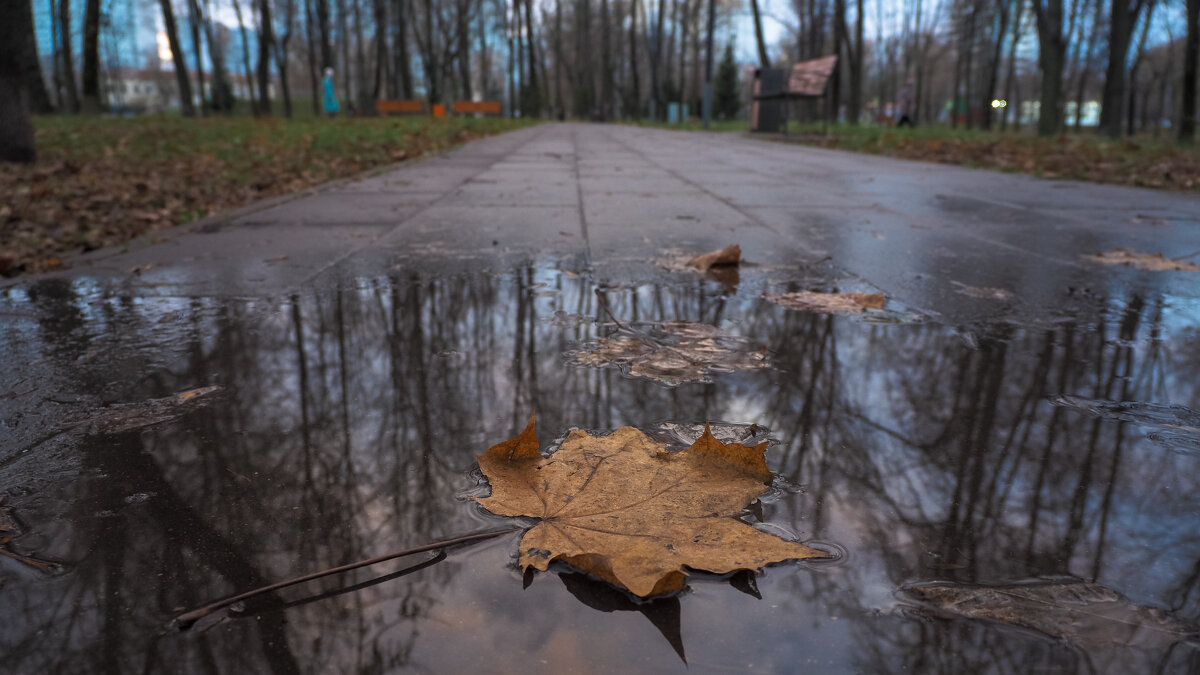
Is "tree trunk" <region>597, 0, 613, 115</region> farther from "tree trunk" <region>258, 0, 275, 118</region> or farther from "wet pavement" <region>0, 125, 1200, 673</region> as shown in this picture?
"wet pavement" <region>0, 125, 1200, 673</region>

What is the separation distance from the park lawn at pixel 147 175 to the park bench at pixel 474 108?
20.6 m

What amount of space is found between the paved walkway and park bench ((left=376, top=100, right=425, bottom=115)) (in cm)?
2127

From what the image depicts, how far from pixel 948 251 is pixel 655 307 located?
179 cm

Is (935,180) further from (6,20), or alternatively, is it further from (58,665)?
(6,20)

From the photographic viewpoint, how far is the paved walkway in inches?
116

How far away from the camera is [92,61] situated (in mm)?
18812

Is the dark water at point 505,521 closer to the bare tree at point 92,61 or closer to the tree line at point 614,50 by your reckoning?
the tree line at point 614,50

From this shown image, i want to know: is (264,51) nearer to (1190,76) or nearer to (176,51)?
(176,51)

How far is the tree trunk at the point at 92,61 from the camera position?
18375 mm

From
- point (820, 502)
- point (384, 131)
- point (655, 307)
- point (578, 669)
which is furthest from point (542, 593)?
point (384, 131)

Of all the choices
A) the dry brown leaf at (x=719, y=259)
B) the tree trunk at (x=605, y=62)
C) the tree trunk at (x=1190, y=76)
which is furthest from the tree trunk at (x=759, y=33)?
the dry brown leaf at (x=719, y=259)

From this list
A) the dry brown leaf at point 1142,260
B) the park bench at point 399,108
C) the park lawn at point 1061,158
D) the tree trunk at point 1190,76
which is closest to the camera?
the dry brown leaf at point 1142,260

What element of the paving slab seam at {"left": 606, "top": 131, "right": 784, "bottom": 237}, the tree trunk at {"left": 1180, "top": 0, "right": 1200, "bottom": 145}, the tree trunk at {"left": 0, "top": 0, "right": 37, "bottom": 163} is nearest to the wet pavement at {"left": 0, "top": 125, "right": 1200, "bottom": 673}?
the paving slab seam at {"left": 606, "top": 131, "right": 784, "bottom": 237}

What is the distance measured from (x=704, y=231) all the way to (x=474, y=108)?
107 feet
